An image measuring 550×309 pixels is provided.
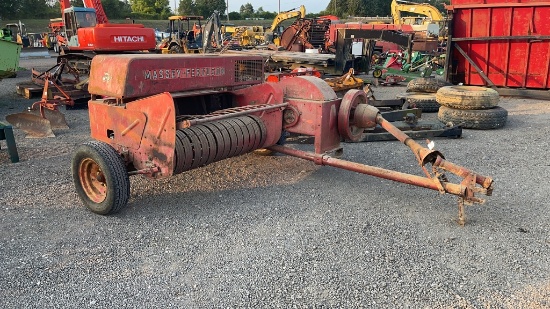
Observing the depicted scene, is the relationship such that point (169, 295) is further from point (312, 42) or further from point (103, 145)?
point (312, 42)

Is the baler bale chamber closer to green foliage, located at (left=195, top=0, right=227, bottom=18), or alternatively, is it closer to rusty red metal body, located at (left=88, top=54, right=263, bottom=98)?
rusty red metal body, located at (left=88, top=54, right=263, bottom=98)

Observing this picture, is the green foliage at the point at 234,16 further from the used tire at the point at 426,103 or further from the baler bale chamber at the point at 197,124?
the baler bale chamber at the point at 197,124

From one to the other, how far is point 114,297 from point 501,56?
400 inches

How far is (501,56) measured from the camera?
404 inches

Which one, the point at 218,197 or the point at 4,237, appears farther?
the point at 218,197

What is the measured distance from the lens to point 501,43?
400 inches

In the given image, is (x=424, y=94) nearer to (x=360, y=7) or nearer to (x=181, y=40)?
(x=181, y=40)

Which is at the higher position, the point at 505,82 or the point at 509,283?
the point at 505,82

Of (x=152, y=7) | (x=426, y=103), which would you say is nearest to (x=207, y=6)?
(x=152, y=7)

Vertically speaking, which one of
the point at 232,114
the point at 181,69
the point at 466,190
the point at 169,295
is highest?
the point at 181,69

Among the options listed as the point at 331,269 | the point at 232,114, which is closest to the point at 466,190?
the point at 331,269

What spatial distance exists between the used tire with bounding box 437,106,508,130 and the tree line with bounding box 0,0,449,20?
43961 mm

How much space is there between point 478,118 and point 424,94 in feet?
7.82

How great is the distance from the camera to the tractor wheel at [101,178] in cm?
390
